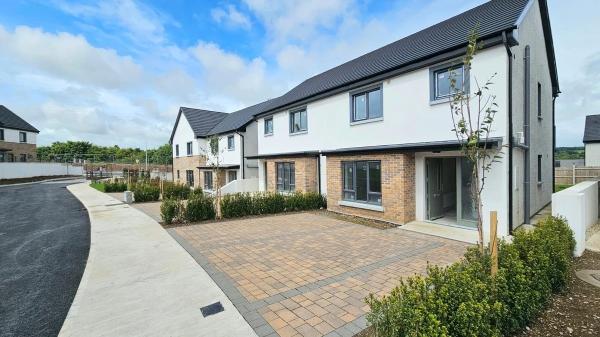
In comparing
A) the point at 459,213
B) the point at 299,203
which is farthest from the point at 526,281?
the point at 299,203

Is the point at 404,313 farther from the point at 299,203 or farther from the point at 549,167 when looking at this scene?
the point at 549,167

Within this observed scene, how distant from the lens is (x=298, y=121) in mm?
17078

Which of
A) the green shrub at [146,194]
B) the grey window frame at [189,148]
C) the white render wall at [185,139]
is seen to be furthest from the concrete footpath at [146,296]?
the grey window frame at [189,148]

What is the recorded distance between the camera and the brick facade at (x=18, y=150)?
4059 centimetres

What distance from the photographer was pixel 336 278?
18.0 feet

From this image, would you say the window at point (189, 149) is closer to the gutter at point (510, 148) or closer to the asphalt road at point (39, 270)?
the asphalt road at point (39, 270)

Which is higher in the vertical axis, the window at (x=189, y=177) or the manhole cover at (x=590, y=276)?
the window at (x=189, y=177)

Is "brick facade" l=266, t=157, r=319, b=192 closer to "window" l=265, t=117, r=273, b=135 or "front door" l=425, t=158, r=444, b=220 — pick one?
"window" l=265, t=117, r=273, b=135

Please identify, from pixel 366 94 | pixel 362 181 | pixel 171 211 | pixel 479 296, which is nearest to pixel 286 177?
pixel 362 181

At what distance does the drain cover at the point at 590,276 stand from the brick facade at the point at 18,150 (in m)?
57.4

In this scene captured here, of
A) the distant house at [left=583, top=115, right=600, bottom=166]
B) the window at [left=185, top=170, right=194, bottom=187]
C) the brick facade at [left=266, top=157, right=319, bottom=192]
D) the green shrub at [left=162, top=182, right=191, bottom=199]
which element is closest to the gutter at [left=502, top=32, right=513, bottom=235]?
the brick facade at [left=266, top=157, right=319, bottom=192]

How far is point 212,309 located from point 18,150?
182 feet

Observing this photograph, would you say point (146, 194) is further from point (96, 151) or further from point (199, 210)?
point (96, 151)

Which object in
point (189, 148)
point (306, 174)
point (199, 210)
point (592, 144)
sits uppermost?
point (189, 148)
